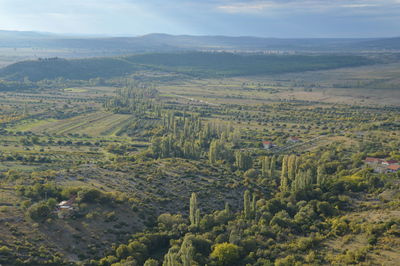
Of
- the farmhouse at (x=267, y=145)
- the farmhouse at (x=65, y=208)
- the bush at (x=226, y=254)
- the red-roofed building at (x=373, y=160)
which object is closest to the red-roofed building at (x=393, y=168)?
the red-roofed building at (x=373, y=160)

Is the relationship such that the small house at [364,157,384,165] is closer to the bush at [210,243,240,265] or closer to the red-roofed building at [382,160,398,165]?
the red-roofed building at [382,160,398,165]

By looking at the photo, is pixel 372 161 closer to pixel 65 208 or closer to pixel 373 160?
pixel 373 160

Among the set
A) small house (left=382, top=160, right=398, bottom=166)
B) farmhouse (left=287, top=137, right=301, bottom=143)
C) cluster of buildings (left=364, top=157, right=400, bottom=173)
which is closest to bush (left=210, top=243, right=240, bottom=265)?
cluster of buildings (left=364, top=157, right=400, bottom=173)

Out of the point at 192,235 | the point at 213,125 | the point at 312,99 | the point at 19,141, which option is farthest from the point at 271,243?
the point at 312,99

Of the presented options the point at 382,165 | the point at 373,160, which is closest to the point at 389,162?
the point at 382,165

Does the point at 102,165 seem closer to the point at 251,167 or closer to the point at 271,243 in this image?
the point at 251,167

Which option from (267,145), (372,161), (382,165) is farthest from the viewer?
(267,145)

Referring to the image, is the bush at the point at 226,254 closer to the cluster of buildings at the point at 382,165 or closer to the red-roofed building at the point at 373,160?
the cluster of buildings at the point at 382,165

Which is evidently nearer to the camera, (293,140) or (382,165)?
(382,165)
